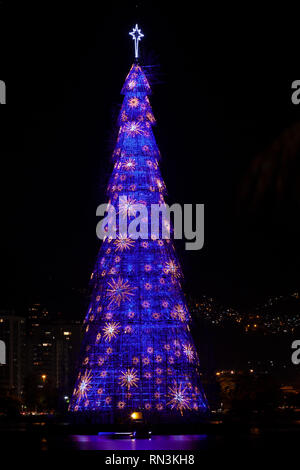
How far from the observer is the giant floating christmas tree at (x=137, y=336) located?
49.9m

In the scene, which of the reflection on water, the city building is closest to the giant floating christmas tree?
the reflection on water

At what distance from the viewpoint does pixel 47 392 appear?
116750 millimetres

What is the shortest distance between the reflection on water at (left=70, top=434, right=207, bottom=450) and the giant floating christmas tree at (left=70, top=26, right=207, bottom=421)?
4586 millimetres

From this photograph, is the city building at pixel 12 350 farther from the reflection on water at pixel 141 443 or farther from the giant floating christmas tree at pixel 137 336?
the reflection on water at pixel 141 443

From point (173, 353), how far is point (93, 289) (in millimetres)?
5856

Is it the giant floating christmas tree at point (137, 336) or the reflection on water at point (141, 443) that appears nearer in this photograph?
the reflection on water at point (141, 443)

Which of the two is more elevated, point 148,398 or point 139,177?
point 139,177

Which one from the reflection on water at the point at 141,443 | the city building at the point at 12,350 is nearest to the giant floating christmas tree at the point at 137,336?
the reflection on water at the point at 141,443

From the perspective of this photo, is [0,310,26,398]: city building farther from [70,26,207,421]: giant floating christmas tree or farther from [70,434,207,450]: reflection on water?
[70,434,207,450]: reflection on water

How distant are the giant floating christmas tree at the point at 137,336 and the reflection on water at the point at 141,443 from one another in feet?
15.0

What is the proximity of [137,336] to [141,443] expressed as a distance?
36.5ft

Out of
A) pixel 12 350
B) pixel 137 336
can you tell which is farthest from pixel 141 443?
pixel 12 350

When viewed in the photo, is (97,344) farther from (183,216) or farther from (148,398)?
(183,216)
